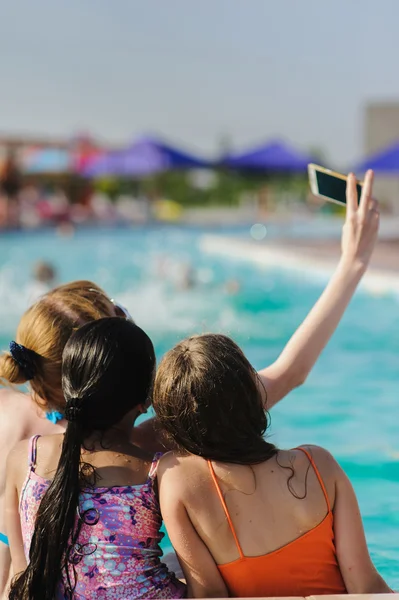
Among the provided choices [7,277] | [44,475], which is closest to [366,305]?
[7,277]

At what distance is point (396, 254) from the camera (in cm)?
1303

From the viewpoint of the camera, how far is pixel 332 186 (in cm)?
206

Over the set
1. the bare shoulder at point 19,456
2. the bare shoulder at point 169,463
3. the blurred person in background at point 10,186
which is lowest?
the blurred person in background at point 10,186

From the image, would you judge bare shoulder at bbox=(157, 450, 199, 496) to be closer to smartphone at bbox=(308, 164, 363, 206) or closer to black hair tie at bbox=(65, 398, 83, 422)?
black hair tie at bbox=(65, 398, 83, 422)

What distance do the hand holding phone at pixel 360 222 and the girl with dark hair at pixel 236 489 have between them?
51 centimetres

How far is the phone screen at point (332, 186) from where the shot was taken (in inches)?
80.5

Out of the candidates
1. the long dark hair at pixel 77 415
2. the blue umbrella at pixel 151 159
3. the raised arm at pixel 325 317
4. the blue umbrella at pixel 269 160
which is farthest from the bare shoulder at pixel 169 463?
the blue umbrella at pixel 151 159

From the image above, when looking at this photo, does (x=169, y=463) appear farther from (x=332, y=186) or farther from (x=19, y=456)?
(x=332, y=186)

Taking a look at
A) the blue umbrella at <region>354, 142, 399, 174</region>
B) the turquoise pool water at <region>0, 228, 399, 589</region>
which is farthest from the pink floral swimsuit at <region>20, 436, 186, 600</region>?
A: the blue umbrella at <region>354, 142, 399, 174</region>

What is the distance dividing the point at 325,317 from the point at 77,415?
0.71 m

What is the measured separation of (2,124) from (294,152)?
27.1m

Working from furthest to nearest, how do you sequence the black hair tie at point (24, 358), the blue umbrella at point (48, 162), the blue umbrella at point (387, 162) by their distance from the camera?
the blue umbrella at point (48, 162), the blue umbrella at point (387, 162), the black hair tie at point (24, 358)

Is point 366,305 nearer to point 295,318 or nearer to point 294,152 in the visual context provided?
point 295,318

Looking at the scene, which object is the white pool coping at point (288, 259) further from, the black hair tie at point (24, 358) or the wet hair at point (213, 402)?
the wet hair at point (213, 402)
